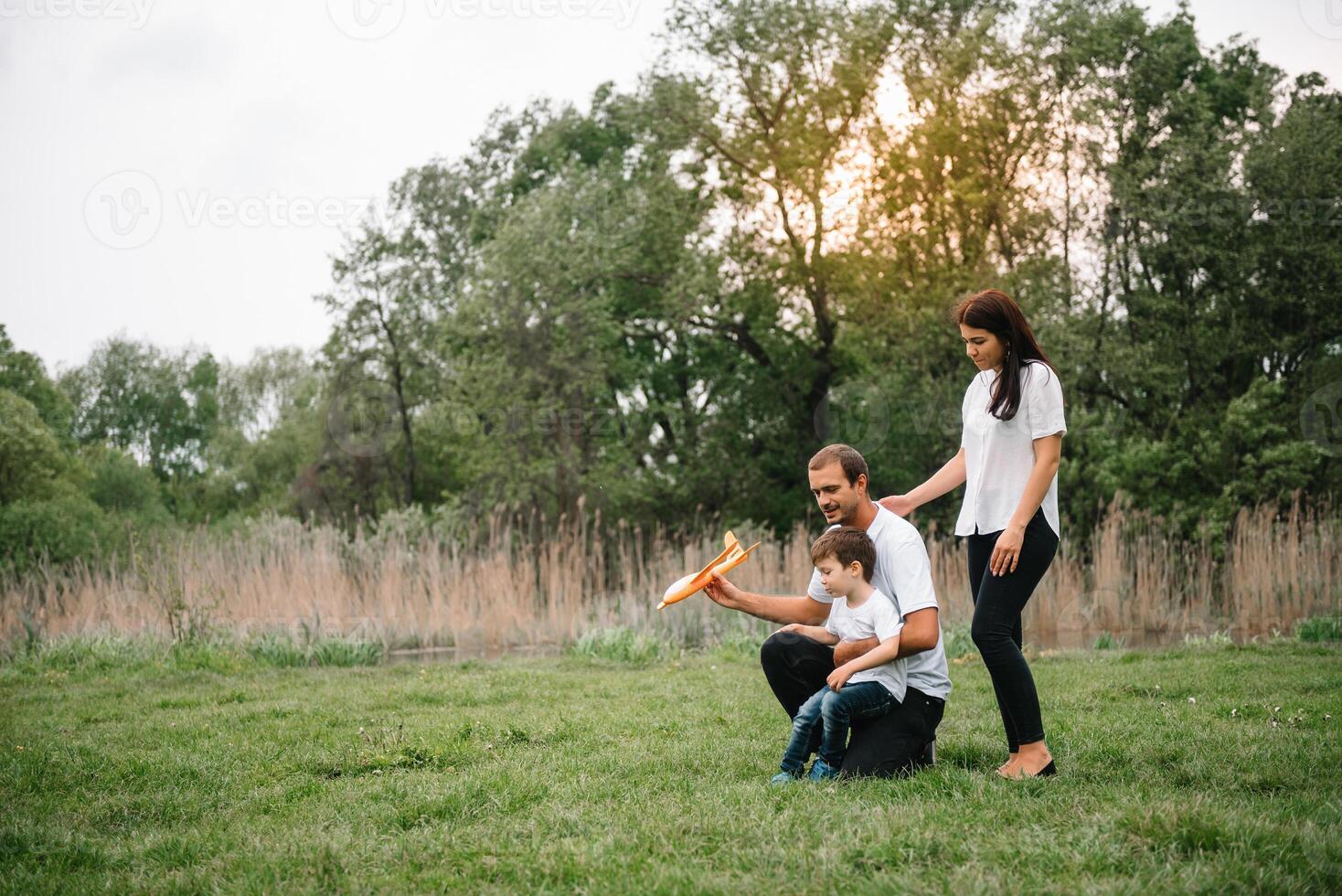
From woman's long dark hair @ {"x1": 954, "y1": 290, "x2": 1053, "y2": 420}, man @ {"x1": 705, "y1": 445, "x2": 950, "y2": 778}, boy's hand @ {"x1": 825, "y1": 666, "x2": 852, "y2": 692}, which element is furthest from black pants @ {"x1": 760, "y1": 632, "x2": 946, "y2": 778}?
woman's long dark hair @ {"x1": 954, "y1": 290, "x2": 1053, "y2": 420}

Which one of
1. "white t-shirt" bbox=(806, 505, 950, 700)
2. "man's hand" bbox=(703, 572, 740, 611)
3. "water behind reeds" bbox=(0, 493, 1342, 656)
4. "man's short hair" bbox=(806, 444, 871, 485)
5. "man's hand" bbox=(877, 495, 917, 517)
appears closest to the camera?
"white t-shirt" bbox=(806, 505, 950, 700)

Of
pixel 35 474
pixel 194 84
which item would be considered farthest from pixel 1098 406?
pixel 35 474

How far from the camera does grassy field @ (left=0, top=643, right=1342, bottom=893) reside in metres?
3.07

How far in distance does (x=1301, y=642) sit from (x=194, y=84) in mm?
13726

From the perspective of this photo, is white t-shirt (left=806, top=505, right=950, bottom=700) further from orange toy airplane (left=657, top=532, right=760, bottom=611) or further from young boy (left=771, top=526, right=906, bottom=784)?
orange toy airplane (left=657, top=532, right=760, bottom=611)

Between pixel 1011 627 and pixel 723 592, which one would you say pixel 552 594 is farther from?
pixel 1011 627

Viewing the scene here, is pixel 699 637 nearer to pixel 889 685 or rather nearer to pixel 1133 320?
pixel 889 685

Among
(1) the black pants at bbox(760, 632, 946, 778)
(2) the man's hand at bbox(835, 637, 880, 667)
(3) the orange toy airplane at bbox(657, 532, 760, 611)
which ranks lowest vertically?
(1) the black pants at bbox(760, 632, 946, 778)

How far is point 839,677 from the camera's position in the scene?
4.20m

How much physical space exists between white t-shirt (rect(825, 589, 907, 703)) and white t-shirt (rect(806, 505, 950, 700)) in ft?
0.17

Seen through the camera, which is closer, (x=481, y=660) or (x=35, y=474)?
(x=481, y=660)

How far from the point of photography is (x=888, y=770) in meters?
4.22

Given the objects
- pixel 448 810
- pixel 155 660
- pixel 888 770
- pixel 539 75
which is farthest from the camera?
pixel 539 75

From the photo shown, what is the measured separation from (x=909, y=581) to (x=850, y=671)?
0.43 metres
